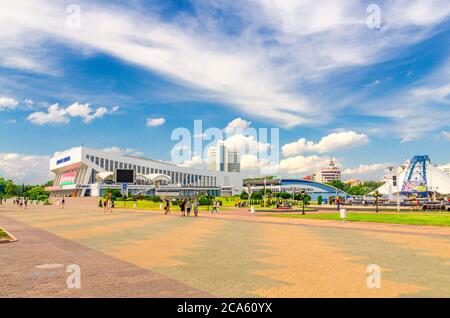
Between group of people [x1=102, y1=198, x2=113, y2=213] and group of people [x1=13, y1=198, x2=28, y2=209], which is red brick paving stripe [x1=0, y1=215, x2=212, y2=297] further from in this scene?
group of people [x1=13, y1=198, x2=28, y2=209]

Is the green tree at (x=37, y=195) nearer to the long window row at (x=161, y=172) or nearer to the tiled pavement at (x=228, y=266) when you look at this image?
the long window row at (x=161, y=172)

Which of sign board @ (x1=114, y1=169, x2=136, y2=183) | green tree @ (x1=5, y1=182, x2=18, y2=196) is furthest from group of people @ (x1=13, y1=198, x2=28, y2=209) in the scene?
green tree @ (x1=5, y1=182, x2=18, y2=196)

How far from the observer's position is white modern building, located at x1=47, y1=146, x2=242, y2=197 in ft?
376

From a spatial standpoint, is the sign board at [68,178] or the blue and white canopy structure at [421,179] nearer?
the sign board at [68,178]

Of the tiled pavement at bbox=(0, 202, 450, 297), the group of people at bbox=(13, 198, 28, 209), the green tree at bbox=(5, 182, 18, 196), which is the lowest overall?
the group of people at bbox=(13, 198, 28, 209)

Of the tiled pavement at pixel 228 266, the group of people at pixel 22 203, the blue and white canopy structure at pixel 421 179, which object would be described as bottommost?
the group of people at pixel 22 203

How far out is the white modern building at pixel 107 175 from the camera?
114738 mm

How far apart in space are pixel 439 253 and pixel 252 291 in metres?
9.39

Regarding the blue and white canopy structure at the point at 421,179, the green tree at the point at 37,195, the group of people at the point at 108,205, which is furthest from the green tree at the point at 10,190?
the blue and white canopy structure at the point at 421,179

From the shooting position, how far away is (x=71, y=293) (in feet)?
27.4

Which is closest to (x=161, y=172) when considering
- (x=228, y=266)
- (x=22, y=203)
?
(x=22, y=203)

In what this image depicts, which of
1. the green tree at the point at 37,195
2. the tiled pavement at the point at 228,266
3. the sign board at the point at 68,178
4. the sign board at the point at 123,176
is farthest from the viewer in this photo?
the sign board at the point at 68,178

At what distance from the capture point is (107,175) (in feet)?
368

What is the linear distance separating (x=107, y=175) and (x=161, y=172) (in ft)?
108
